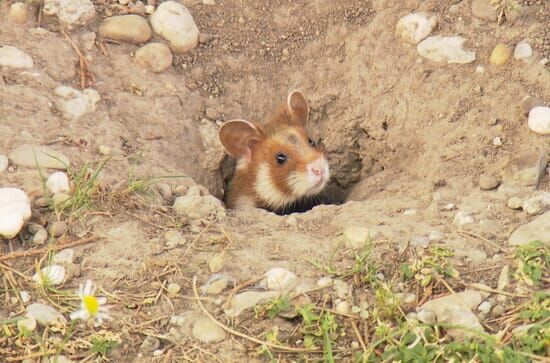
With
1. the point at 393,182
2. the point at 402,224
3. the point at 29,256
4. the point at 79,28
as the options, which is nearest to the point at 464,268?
the point at 402,224

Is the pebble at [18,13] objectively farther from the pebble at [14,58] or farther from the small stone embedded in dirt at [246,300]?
the small stone embedded in dirt at [246,300]

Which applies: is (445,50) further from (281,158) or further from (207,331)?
(207,331)

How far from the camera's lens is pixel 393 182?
5223mm

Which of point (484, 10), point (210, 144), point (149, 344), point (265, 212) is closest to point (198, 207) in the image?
point (265, 212)

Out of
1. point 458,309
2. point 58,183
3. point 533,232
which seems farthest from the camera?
point 58,183

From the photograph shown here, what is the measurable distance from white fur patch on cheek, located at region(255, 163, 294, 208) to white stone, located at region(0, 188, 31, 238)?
2168mm

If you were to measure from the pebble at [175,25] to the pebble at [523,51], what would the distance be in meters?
2.01

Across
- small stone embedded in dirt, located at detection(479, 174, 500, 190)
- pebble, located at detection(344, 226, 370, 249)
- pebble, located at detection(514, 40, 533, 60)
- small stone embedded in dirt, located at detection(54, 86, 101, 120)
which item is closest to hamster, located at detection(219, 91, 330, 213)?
small stone embedded in dirt, located at detection(54, 86, 101, 120)

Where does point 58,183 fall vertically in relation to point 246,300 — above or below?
below

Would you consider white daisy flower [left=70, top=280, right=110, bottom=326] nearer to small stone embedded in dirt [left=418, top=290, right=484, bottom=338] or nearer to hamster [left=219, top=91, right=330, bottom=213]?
small stone embedded in dirt [left=418, top=290, right=484, bottom=338]

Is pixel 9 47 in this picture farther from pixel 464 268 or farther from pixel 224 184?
pixel 464 268

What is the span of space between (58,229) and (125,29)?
1737 millimetres

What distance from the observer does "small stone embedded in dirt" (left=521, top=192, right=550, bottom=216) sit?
406 cm

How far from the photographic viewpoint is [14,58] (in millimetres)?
4945
